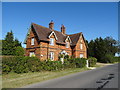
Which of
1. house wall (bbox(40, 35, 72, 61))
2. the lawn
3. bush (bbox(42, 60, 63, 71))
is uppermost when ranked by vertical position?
house wall (bbox(40, 35, 72, 61))

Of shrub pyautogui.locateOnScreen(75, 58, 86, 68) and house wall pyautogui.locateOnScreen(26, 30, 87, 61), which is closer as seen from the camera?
shrub pyautogui.locateOnScreen(75, 58, 86, 68)

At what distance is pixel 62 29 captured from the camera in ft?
110

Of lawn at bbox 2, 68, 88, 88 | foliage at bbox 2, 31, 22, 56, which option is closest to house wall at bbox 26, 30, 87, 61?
lawn at bbox 2, 68, 88, 88

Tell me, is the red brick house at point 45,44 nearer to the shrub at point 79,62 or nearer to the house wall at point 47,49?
the house wall at point 47,49

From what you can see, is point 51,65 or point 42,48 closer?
point 51,65

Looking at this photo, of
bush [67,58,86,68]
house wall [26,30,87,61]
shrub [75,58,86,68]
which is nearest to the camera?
bush [67,58,86,68]

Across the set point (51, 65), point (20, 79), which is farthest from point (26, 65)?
point (20, 79)

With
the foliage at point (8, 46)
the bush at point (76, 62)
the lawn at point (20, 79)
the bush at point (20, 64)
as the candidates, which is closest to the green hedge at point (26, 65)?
the bush at point (20, 64)

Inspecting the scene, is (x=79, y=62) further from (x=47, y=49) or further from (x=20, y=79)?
(x=20, y=79)

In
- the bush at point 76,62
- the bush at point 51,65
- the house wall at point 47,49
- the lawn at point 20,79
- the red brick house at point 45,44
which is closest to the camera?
the lawn at point 20,79

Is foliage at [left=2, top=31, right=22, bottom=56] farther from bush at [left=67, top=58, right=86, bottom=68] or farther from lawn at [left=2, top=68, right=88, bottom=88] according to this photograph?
lawn at [left=2, top=68, right=88, bottom=88]

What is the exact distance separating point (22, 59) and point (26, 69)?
130 cm

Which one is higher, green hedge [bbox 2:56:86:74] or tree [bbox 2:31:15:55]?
tree [bbox 2:31:15:55]

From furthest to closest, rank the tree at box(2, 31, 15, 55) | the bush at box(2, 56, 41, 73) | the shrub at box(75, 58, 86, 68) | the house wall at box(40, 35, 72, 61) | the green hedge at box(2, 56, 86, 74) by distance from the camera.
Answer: the tree at box(2, 31, 15, 55), the house wall at box(40, 35, 72, 61), the shrub at box(75, 58, 86, 68), the green hedge at box(2, 56, 86, 74), the bush at box(2, 56, 41, 73)
